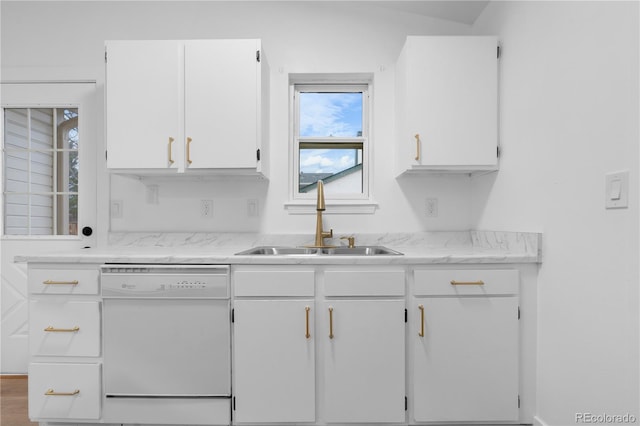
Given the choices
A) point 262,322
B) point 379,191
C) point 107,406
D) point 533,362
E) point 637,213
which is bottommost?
point 107,406

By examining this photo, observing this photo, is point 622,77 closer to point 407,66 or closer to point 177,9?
point 407,66

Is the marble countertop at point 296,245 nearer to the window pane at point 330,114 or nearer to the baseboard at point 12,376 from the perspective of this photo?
the window pane at point 330,114

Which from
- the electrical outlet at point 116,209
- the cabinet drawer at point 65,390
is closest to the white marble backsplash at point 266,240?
the electrical outlet at point 116,209

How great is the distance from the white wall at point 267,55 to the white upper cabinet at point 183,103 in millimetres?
359

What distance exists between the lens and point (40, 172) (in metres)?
2.38

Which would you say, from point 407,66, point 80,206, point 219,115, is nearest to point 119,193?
point 80,206

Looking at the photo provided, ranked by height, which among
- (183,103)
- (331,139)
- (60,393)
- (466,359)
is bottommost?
(60,393)

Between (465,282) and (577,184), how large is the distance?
621 mm

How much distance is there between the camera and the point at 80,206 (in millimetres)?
2338

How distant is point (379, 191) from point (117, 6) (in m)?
2.19

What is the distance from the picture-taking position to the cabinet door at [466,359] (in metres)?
1.62

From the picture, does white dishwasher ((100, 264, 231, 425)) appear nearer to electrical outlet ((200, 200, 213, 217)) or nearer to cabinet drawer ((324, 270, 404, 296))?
cabinet drawer ((324, 270, 404, 296))

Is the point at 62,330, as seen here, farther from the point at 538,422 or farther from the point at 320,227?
the point at 538,422

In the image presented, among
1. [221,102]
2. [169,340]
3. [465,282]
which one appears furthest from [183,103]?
[465,282]
